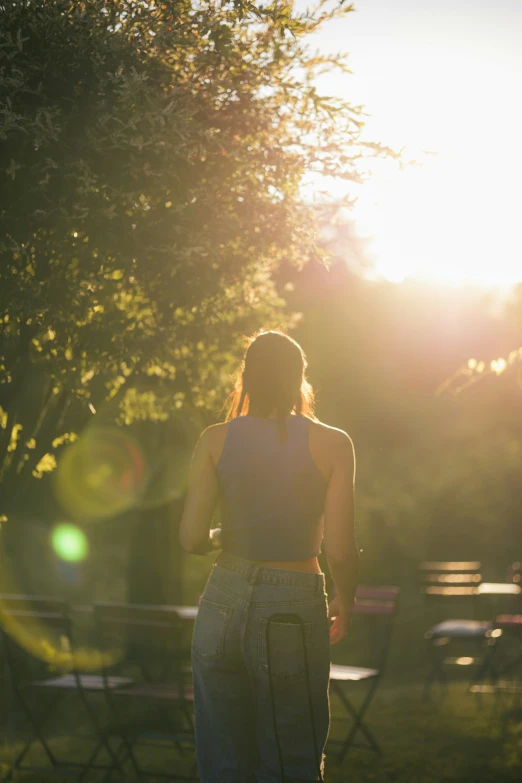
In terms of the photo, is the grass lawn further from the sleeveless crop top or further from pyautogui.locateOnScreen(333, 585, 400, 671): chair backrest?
the sleeveless crop top

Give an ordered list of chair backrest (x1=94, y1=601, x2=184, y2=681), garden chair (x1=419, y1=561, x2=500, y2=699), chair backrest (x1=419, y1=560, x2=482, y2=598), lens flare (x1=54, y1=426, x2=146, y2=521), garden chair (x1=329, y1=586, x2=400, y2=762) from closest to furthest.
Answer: chair backrest (x1=94, y1=601, x2=184, y2=681), garden chair (x1=329, y1=586, x2=400, y2=762), garden chair (x1=419, y1=561, x2=500, y2=699), chair backrest (x1=419, y1=560, x2=482, y2=598), lens flare (x1=54, y1=426, x2=146, y2=521)

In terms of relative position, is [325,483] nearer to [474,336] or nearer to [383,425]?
[383,425]

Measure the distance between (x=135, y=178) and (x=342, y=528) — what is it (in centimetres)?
283

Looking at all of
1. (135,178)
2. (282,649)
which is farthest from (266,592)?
(135,178)

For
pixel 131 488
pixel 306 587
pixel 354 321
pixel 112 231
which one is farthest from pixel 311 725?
pixel 354 321

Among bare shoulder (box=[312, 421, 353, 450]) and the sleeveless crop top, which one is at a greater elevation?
bare shoulder (box=[312, 421, 353, 450])

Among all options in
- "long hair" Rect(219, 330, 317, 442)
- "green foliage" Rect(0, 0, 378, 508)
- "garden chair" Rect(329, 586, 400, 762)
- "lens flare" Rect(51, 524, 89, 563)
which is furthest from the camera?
"lens flare" Rect(51, 524, 89, 563)

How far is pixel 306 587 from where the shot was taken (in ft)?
12.7

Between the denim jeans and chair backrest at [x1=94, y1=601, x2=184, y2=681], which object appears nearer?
the denim jeans

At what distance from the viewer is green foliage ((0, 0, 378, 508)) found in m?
5.75

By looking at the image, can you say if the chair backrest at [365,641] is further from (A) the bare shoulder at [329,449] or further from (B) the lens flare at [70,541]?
(A) the bare shoulder at [329,449]

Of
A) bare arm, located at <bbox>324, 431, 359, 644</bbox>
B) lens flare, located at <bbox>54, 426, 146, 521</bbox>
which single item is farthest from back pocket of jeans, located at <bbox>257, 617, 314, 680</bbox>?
lens flare, located at <bbox>54, 426, 146, 521</bbox>

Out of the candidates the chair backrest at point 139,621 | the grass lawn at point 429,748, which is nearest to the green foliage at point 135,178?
the chair backrest at point 139,621

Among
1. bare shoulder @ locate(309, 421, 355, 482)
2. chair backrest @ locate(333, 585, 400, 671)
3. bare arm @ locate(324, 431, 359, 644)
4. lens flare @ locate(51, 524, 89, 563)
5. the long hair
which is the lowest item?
bare arm @ locate(324, 431, 359, 644)
